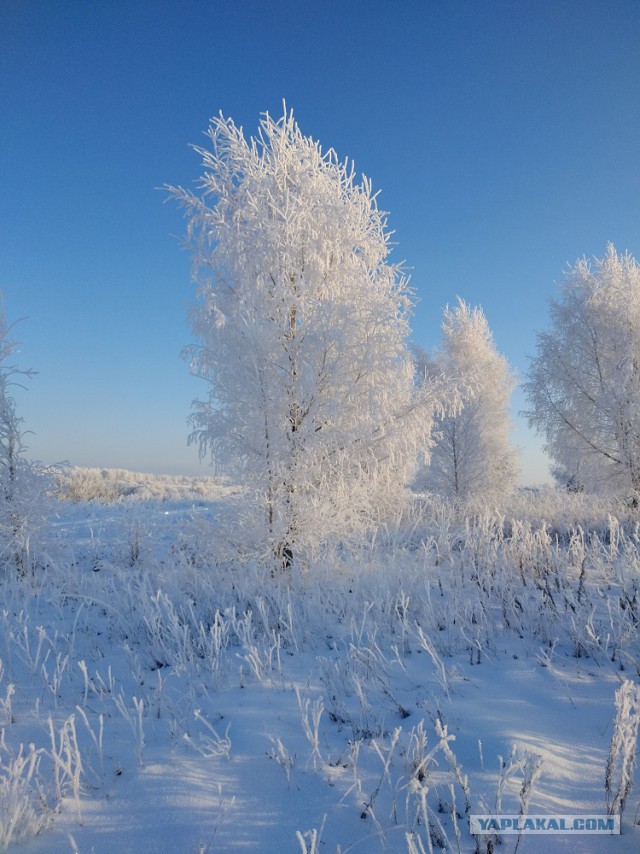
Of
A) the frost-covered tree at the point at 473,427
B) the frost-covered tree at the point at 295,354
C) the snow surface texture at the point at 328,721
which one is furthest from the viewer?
the frost-covered tree at the point at 473,427

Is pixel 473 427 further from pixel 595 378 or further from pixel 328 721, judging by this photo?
pixel 328 721

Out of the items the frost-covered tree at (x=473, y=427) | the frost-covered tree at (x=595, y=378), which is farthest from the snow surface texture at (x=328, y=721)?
the frost-covered tree at (x=473, y=427)

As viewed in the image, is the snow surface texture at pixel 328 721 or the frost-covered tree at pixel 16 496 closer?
the snow surface texture at pixel 328 721

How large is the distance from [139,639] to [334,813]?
8.55 ft

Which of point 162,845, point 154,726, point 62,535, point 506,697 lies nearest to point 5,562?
point 62,535

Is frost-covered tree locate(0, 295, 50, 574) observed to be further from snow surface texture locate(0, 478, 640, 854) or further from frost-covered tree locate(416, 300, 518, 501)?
frost-covered tree locate(416, 300, 518, 501)

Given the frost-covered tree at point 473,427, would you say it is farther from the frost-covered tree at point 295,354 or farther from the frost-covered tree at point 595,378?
the frost-covered tree at point 295,354

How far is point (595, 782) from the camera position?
1.81 meters

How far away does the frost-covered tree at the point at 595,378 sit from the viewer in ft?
34.3

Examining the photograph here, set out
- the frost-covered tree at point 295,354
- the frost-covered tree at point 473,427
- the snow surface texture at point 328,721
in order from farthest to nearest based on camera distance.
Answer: the frost-covered tree at point 473,427
the frost-covered tree at point 295,354
the snow surface texture at point 328,721

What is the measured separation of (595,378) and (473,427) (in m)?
3.91

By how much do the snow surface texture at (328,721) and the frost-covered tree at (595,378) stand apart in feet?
23.5

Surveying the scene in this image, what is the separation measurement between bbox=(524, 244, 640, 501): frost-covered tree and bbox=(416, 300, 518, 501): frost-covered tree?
2.39 meters

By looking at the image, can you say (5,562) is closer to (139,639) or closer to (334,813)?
(139,639)
